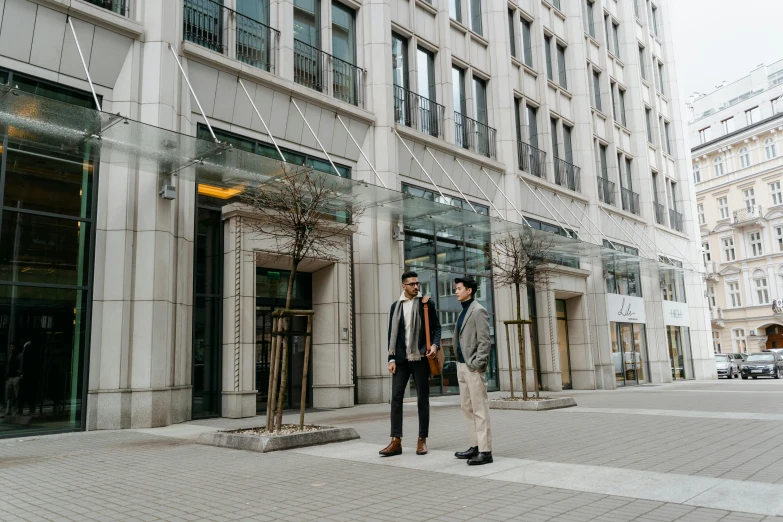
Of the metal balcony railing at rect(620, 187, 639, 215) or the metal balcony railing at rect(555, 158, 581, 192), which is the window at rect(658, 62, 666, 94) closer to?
the metal balcony railing at rect(620, 187, 639, 215)

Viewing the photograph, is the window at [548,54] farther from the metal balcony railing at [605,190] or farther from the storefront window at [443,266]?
the storefront window at [443,266]

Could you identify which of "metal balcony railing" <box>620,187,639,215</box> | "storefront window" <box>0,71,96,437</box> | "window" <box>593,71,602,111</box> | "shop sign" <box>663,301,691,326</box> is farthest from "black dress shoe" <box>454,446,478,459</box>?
"shop sign" <box>663,301,691,326</box>

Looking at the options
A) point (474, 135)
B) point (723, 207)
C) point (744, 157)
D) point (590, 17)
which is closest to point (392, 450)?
point (474, 135)

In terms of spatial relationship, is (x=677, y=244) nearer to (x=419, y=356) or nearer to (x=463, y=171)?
(x=463, y=171)

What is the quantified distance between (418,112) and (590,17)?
51.6 feet

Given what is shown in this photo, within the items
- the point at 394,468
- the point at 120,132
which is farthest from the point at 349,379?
the point at 394,468

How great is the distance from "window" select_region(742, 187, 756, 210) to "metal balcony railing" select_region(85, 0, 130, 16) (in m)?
61.6

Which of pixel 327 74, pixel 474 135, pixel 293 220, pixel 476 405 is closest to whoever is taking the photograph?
pixel 476 405

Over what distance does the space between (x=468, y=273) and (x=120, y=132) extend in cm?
1225

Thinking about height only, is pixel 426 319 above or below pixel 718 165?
below

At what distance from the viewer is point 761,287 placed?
198 feet

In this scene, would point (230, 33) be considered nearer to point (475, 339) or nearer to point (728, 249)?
point (475, 339)

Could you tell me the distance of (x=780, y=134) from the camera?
57.3 metres

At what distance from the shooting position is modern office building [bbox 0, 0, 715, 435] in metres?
11.2
